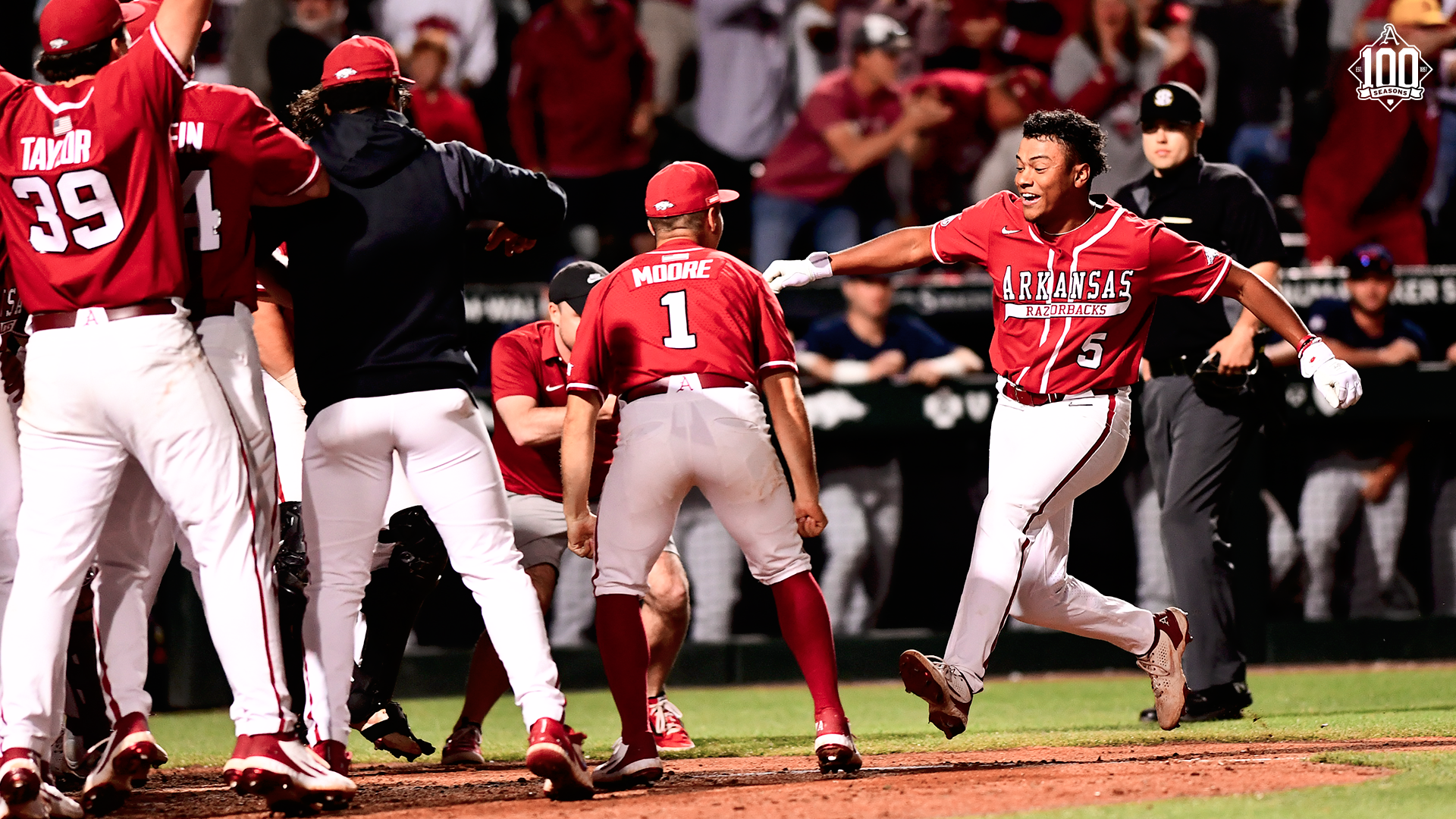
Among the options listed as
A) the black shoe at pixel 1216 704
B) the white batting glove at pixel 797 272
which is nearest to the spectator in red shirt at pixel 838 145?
the black shoe at pixel 1216 704

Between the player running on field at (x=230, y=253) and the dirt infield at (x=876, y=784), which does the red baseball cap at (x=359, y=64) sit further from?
the dirt infield at (x=876, y=784)

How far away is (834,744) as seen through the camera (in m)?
4.79

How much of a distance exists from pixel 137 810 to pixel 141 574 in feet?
2.12

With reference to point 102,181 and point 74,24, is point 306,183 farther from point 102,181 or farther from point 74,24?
point 74,24

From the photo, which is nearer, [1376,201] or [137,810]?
[137,810]

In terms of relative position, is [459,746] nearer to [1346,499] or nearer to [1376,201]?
[1346,499]

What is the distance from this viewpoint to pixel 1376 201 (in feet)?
33.2

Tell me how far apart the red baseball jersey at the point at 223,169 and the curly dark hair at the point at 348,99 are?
0.98ft

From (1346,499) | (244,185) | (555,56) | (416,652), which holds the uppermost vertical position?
(555,56)

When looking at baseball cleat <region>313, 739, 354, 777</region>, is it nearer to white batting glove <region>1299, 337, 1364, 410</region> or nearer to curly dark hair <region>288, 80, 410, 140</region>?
curly dark hair <region>288, 80, 410, 140</region>

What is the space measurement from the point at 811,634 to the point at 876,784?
1.54 feet

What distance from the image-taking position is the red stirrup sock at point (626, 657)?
191 inches

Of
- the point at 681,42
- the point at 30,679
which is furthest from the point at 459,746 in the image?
the point at 681,42

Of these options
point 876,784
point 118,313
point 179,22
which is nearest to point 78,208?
point 118,313
